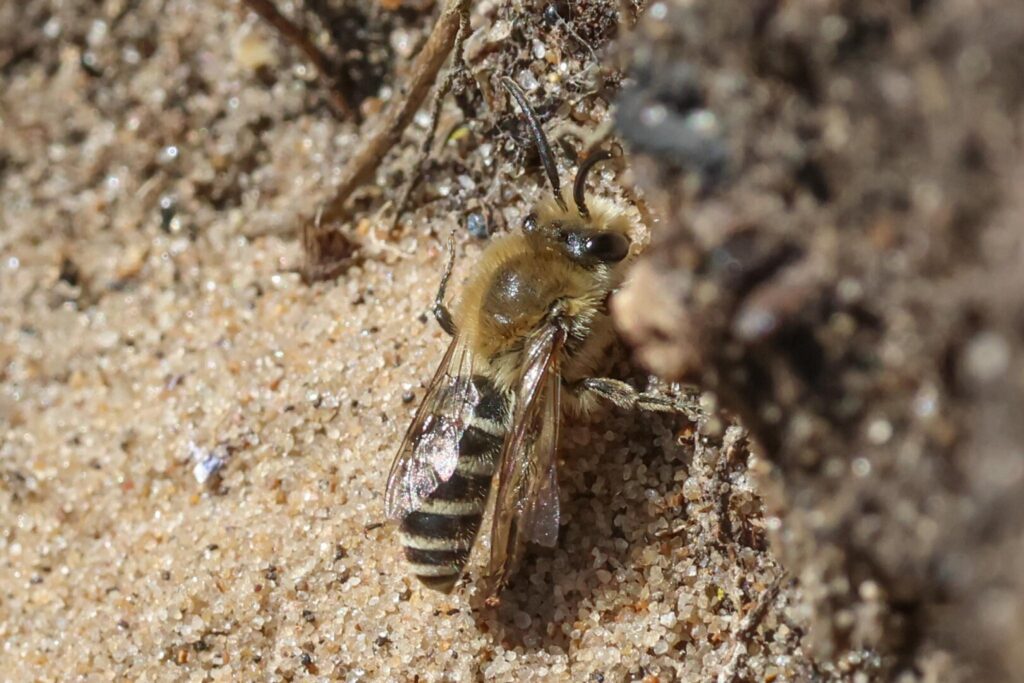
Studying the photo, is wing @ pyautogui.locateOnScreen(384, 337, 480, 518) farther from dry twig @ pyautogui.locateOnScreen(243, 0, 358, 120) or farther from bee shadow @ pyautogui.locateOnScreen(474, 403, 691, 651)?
dry twig @ pyautogui.locateOnScreen(243, 0, 358, 120)

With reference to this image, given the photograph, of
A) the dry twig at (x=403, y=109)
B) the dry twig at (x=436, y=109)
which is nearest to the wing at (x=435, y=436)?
the dry twig at (x=436, y=109)

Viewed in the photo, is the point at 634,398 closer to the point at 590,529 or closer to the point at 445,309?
the point at 590,529

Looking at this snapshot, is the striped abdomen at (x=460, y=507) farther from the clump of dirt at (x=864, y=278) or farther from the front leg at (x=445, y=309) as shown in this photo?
the clump of dirt at (x=864, y=278)

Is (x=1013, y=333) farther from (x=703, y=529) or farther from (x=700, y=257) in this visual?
(x=703, y=529)

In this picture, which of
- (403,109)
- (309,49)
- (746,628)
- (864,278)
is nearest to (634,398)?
(746,628)

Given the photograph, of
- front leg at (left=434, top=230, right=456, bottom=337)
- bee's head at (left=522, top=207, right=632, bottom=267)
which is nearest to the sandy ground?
front leg at (left=434, top=230, right=456, bottom=337)

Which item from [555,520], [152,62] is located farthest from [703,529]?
[152,62]

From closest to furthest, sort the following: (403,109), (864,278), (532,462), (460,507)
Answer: (864,278) < (532,462) < (460,507) < (403,109)
